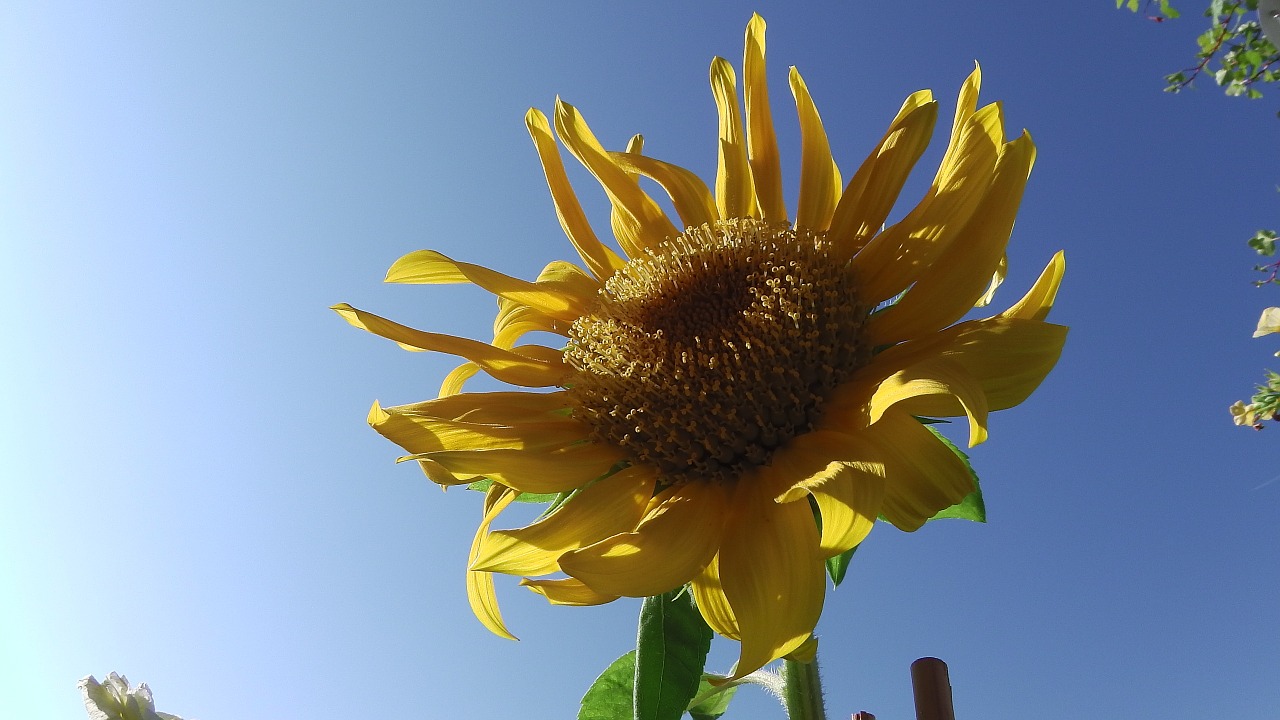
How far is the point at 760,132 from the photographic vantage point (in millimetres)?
1539

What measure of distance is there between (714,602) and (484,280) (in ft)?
2.49

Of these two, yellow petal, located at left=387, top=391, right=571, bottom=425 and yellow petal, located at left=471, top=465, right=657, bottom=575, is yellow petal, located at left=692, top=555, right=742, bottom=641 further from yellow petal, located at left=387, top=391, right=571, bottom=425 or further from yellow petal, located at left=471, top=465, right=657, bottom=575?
yellow petal, located at left=387, top=391, right=571, bottom=425

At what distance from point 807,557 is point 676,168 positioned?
805 mm

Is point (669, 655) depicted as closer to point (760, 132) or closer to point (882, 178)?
point (882, 178)

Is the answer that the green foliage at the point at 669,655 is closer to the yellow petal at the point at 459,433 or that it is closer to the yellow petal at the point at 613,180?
the yellow petal at the point at 459,433

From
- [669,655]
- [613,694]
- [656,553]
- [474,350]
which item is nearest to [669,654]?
[669,655]

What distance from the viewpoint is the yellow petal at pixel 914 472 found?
95 cm

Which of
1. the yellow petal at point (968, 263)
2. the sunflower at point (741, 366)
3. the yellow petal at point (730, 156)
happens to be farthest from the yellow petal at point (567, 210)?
the yellow petal at point (968, 263)

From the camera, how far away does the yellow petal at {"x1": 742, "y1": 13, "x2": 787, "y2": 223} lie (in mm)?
1499

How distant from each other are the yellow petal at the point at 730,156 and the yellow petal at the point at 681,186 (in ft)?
0.10

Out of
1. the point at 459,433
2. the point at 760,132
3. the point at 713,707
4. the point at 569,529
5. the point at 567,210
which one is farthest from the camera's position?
the point at 567,210

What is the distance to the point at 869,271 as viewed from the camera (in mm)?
1384

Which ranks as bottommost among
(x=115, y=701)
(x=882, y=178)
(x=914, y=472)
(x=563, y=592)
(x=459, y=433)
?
(x=115, y=701)

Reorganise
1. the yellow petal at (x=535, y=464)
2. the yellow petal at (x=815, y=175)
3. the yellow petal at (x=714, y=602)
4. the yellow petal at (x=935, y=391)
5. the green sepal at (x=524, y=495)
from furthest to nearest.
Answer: the yellow petal at (x=815, y=175)
the green sepal at (x=524, y=495)
the yellow petal at (x=535, y=464)
the yellow petal at (x=714, y=602)
the yellow petal at (x=935, y=391)
